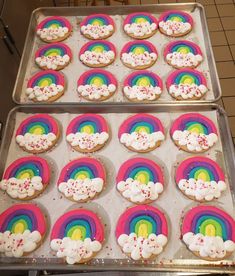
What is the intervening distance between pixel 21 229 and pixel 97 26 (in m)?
1.49

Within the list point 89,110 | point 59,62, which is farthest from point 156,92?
point 59,62

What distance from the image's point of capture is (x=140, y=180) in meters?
1.57

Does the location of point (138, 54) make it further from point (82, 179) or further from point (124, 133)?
point (82, 179)

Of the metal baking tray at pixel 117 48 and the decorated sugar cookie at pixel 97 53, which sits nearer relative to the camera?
the metal baking tray at pixel 117 48

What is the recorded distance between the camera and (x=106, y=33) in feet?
7.16

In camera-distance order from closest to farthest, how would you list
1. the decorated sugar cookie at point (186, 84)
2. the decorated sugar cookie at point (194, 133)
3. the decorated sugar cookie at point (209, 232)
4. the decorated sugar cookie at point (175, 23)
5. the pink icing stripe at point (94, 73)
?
the decorated sugar cookie at point (209, 232)
the decorated sugar cookie at point (194, 133)
the decorated sugar cookie at point (186, 84)
the pink icing stripe at point (94, 73)
the decorated sugar cookie at point (175, 23)

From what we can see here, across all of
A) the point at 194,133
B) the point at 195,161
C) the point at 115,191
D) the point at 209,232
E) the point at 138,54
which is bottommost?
the point at 209,232

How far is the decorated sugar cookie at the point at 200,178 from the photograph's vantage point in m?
1.50

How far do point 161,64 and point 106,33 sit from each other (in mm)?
477

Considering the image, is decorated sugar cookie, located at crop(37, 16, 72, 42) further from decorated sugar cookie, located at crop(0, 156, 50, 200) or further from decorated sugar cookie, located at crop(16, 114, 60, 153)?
decorated sugar cookie, located at crop(0, 156, 50, 200)

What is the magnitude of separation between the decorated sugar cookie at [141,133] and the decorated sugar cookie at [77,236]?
0.44 m

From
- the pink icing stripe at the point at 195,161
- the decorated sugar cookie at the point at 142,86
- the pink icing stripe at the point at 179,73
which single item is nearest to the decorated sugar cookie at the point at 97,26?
the decorated sugar cookie at the point at 142,86

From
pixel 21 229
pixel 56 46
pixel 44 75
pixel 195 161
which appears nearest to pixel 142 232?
pixel 195 161

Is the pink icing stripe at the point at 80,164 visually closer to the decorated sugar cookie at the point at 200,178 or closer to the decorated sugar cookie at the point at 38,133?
the decorated sugar cookie at the point at 38,133
